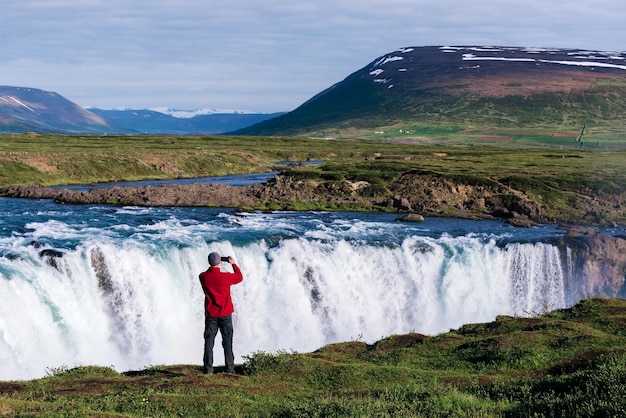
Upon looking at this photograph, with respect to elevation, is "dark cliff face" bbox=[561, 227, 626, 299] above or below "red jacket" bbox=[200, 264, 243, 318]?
below

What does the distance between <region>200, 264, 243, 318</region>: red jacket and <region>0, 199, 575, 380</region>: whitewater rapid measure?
13.7 metres

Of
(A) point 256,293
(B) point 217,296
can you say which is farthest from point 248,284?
(B) point 217,296

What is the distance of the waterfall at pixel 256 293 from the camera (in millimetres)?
34281

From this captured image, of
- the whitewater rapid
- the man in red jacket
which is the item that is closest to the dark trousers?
the man in red jacket

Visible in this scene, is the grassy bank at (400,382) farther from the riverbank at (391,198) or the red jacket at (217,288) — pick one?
the riverbank at (391,198)

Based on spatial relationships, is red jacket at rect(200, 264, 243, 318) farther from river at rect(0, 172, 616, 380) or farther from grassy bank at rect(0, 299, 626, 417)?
river at rect(0, 172, 616, 380)

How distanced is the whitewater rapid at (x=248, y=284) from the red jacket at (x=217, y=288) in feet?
44.8

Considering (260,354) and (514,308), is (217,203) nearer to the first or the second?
(514,308)

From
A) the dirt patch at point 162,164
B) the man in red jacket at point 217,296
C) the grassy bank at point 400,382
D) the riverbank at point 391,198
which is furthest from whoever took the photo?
the dirt patch at point 162,164

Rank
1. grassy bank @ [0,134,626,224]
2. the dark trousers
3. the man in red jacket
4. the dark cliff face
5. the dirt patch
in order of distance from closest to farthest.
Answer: the man in red jacket
the dark trousers
the dark cliff face
grassy bank @ [0,134,626,224]
the dirt patch

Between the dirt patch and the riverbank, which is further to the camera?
the dirt patch

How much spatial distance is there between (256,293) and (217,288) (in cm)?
2232

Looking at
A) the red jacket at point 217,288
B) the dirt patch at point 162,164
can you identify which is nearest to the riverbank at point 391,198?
the dirt patch at point 162,164

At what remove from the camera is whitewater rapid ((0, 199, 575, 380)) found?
34.8 metres
